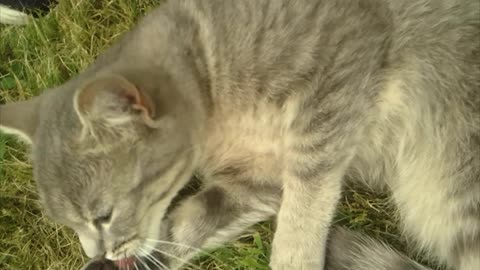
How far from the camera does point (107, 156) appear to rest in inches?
59.6

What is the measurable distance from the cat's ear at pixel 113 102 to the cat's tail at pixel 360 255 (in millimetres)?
594

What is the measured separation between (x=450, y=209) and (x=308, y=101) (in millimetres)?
437

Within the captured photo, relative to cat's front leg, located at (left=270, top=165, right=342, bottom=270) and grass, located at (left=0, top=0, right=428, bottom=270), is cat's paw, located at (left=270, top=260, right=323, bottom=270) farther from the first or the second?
grass, located at (left=0, top=0, right=428, bottom=270)

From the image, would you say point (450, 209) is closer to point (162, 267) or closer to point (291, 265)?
point (291, 265)

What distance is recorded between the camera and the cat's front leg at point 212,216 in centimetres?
183

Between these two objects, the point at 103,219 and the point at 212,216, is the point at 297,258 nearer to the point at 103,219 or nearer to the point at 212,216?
the point at 212,216

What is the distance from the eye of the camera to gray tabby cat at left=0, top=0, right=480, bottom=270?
1547 millimetres

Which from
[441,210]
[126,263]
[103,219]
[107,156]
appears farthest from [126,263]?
[441,210]

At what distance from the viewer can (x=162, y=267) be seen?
71.7 inches

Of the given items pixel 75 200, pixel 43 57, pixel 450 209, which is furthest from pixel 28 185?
pixel 450 209

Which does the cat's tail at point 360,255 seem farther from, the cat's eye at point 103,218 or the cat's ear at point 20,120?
the cat's ear at point 20,120

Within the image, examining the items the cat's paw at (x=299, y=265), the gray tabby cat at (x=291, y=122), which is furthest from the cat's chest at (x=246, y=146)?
the cat's paw at (x=299, y=265)

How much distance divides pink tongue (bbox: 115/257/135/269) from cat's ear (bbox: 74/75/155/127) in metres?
0.42

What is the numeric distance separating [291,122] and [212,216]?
0.37 metres
